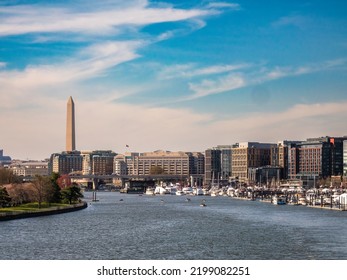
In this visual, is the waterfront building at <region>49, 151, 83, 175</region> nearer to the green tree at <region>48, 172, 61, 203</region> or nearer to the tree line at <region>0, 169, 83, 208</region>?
the tree line at <region>0, 169, 83, 208</region>

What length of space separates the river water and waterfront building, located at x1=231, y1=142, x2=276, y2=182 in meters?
88.0

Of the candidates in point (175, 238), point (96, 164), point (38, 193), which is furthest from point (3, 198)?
point (96, 164)

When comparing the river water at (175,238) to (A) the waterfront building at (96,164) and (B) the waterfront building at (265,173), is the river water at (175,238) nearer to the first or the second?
(B) the waterfront building at (265,173)

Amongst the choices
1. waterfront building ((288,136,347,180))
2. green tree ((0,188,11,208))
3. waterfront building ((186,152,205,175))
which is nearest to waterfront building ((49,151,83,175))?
waterfront building ((186,152,205,175))

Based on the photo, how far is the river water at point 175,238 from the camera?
24547mm

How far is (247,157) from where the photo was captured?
428 feet

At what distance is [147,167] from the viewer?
164 meters

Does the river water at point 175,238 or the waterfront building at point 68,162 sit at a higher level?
the waterfront building at point 68,162

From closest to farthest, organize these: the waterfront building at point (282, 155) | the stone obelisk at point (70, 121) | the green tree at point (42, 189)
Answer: the green tree at point (42, 189), the waterfront building at point (282, 155), the stone obelisk at point (70, 121)

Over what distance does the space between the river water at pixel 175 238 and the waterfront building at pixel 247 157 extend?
8798cm

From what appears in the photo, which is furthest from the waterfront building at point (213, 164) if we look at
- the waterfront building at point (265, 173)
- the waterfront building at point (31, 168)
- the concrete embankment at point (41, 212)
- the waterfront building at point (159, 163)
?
the concrete embankment at point (41, 212)

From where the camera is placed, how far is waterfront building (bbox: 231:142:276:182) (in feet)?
429

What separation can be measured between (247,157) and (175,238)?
101087mm

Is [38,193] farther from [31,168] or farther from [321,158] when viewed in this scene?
[31,168]
